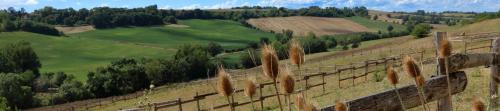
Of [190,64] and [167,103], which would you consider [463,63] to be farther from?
[190,64]

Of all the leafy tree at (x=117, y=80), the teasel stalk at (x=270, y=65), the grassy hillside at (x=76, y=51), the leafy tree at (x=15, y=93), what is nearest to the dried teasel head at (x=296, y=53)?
the teasel stalk at (x=270, y=65)

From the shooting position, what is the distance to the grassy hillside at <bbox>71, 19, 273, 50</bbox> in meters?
111

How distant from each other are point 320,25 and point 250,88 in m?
120

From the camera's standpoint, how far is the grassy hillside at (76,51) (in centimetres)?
9477

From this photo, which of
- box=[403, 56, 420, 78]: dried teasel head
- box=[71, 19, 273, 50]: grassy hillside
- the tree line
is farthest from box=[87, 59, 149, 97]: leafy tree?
box=[403, 56, 420, 78]: dried teasel head

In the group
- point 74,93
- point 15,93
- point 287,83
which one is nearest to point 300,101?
point 287,83

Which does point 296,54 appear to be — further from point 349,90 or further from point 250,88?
point 349,90

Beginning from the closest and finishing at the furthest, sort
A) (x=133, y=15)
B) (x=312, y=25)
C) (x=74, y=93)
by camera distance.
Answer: (x=74, y=93) < (x=312, y=25) < (x=133, y=15)

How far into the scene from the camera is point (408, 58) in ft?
9.14

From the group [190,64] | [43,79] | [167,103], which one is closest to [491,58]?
[167,103]

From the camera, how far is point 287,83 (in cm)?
231

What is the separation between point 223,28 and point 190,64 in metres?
54.7

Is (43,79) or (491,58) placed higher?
(491,58)

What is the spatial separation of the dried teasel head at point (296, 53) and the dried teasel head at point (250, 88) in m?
0.19
